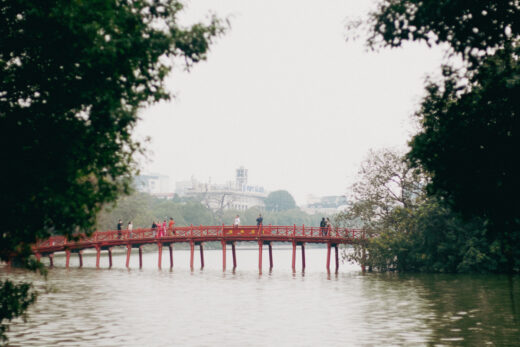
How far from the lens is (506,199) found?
13656mm

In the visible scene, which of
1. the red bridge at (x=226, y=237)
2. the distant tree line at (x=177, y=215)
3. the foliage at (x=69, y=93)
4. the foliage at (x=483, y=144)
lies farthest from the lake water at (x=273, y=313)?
the distant tree line at (x=177, y=215)

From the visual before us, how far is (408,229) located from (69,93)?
120 feet

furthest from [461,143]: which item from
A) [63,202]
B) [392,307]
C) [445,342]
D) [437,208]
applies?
[437,208]

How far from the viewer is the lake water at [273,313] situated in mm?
17984

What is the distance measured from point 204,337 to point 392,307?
9.65 metres

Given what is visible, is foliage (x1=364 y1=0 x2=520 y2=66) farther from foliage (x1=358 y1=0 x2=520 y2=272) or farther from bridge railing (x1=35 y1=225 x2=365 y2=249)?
bridge railing (x1=35 y1=225 x2=365 y2=249)

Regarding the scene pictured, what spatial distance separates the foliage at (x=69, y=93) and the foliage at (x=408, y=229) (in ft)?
97.8

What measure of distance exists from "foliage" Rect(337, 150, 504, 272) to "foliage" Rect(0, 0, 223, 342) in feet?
97.8

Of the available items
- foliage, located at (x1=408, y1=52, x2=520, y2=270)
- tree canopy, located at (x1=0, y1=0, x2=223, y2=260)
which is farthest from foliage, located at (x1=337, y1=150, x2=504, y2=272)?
tree canopy, located at (x1=0, y1=0, x2=223, y2=260)

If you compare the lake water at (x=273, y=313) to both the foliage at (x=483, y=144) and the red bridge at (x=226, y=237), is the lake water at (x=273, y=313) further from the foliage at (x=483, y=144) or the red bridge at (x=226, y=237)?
the red bridge at (x=226, y=237)

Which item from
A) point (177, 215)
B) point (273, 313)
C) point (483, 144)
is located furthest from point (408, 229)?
point (177, 215)

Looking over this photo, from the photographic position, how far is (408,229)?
4628 centimetres

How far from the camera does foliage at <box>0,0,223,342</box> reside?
12508mm

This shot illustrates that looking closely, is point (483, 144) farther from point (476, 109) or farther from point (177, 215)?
point (177, 215)
